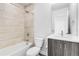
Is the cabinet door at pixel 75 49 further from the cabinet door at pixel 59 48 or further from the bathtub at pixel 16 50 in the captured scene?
the bathtub at pixel 16 50

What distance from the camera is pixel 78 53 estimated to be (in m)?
1.62

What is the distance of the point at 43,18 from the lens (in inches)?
69.3

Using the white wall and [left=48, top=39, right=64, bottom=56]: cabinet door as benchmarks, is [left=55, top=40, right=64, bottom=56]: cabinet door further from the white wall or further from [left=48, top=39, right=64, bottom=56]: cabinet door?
the white wall

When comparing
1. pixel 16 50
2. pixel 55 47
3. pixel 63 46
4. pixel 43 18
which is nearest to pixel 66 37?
pixel 63 46

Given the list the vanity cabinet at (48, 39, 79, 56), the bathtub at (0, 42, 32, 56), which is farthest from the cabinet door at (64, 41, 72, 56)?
the bathtub at (0, 42, 32, 56)

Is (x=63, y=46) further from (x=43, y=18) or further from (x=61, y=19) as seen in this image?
(x=43, y=18)

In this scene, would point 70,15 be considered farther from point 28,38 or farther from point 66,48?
point 28,38

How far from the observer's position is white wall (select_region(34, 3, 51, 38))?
1.75 m

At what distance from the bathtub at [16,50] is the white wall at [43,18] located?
0.46 m

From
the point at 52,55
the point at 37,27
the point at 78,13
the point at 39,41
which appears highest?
the point at 78,13

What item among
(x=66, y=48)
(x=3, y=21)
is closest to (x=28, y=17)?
(x=3, y=21)

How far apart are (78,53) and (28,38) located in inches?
44.7

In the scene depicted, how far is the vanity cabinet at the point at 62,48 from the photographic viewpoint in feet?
5.31

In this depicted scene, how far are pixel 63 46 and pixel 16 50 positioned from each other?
1086 millimetres
